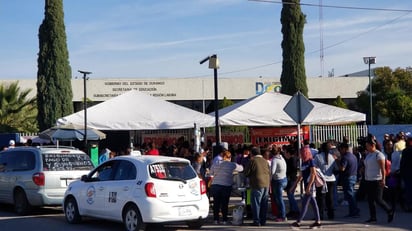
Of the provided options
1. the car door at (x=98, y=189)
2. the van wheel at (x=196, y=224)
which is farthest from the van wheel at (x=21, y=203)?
the van wheel at (x=196, y=224)

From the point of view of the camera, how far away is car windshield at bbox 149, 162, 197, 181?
12.5 meters

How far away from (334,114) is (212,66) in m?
5.81

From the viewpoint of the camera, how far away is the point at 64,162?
16.2m

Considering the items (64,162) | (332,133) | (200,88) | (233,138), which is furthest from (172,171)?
(200,88)

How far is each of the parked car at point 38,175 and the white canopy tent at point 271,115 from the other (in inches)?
245

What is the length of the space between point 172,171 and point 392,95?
33.7 metres

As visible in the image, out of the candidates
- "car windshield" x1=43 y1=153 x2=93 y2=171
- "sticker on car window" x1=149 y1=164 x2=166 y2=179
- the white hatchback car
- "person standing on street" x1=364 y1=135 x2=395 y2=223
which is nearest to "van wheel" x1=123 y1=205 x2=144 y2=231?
the white hatchback car

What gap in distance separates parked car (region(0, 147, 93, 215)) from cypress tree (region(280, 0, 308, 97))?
20.1m

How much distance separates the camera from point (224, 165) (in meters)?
13.8

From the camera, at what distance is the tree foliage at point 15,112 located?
121 feet

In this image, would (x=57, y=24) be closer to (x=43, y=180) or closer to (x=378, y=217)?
(x=43, y=180)

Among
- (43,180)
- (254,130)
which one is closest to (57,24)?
(254,130)

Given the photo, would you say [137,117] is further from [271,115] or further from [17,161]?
[17,161]

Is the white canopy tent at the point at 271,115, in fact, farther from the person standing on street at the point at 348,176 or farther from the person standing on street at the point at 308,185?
the person standing on street at the point at 308,185
